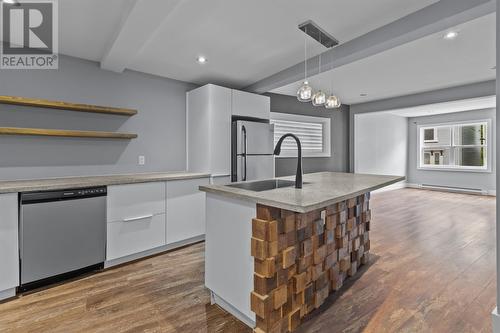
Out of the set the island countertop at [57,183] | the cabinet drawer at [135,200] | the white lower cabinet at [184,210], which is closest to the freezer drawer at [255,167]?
the white lower cabinet at [184,210]

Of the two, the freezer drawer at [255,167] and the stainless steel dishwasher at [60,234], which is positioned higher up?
the freezer drawer at [255,167]

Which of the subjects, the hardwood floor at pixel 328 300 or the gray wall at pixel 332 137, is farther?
the gray wall at pixel 332 137

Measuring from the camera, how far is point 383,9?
209 cm

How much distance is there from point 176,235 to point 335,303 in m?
1.99

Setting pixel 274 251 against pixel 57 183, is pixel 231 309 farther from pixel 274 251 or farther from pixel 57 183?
pixel 57 183

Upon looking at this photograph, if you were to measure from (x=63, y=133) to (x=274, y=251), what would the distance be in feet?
8.51

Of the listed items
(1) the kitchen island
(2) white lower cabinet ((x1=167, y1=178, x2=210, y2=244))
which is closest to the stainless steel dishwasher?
(2) white lower cabinet ((x1=167, y1=178, x2=210, y2=244))

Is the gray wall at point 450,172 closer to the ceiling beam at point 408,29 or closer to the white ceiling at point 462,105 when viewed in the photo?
the white ceiling at point 462,105

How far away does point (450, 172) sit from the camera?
7.41 m

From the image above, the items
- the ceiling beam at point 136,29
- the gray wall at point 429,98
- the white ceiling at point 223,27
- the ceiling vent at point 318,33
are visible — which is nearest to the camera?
the ceiling beam at point 136,29

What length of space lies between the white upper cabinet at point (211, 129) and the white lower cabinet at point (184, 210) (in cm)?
34

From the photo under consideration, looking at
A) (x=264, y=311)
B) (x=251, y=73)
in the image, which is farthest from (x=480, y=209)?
(x=264, y=311)

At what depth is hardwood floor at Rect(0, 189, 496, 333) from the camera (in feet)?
5.63

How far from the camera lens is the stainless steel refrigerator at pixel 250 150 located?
3.68 m
